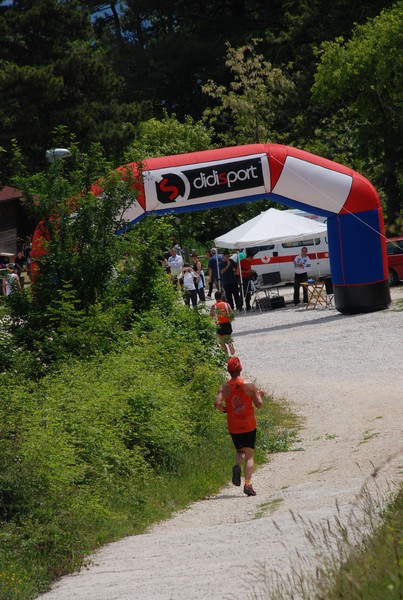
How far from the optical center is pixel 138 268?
61.5 feet

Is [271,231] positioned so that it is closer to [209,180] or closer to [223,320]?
[209,180]

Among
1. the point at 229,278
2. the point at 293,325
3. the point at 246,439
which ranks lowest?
the point at 246,439

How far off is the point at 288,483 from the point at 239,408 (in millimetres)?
1113

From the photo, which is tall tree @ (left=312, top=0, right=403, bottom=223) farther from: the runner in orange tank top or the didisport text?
the runner in orange tank top

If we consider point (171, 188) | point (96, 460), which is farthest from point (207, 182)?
point (96, 460)

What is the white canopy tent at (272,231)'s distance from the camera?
3111 cm

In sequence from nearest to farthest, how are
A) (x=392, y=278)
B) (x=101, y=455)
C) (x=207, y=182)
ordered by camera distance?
(x=101, y=455)
(x=207, y=182)
(x=392, y=278)

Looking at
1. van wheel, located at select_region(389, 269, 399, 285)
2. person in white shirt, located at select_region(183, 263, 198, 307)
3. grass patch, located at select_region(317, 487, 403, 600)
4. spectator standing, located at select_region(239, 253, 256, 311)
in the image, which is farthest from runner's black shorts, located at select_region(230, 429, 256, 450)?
van wheel, located at select_region(389, 269, 399, 285)

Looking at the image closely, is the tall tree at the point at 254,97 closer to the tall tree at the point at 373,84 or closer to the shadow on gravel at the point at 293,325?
the tall tree at the point at 373,84

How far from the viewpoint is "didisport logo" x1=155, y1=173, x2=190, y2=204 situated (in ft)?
79.8

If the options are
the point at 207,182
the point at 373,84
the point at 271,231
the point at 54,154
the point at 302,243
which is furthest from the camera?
the point at 302,243

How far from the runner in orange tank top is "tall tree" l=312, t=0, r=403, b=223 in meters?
24.0

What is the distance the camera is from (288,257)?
121 feet

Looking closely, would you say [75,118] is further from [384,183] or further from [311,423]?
[311,423]
